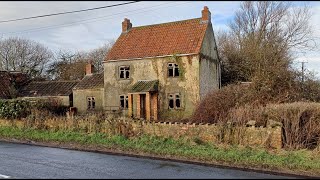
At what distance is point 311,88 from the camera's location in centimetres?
2116

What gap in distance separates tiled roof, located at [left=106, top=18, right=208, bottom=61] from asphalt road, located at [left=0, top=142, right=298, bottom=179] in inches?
726

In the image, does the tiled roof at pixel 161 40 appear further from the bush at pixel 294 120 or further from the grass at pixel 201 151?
the bush at pixel 294 120

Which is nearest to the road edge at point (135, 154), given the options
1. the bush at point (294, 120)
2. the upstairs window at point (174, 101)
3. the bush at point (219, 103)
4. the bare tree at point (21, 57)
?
the bush at point (294, 120)

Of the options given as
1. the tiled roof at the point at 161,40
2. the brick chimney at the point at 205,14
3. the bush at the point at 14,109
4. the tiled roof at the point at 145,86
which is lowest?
the bush at the point at 14,109

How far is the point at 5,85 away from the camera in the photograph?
46875 mm

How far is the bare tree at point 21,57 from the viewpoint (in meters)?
57.8

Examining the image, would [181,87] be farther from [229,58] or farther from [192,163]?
[192,163]

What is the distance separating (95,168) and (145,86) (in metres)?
20.8

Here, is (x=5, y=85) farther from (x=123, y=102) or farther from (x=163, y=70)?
(x=163, y=70)

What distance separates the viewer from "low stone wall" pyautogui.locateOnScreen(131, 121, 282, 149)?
559 inches

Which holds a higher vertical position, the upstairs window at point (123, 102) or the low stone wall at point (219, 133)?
the upstairs window at point (123, 102)

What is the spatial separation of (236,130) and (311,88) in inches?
343

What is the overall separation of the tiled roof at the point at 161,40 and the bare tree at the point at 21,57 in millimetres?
29273

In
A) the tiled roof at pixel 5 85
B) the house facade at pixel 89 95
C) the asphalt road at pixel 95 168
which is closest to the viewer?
the asphalt road at pixel 95 168
